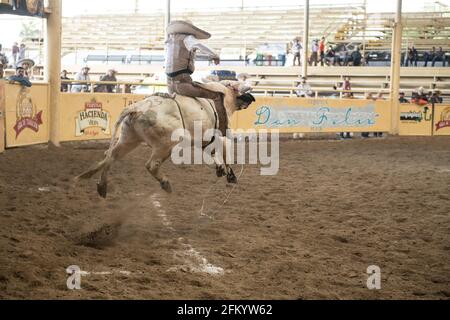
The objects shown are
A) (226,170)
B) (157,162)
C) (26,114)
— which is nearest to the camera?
(157,162)

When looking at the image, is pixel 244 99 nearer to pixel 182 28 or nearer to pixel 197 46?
pixel 197 46

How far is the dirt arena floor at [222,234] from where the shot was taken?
436 centimetres

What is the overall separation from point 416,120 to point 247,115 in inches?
272

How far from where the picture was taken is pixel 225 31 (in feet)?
107

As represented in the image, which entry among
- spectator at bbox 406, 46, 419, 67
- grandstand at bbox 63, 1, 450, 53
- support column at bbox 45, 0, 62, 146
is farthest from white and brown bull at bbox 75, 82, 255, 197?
grandstand at bbox 63, 1, 450, 53

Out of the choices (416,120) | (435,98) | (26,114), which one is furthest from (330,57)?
(26,114)

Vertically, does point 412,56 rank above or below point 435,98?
above

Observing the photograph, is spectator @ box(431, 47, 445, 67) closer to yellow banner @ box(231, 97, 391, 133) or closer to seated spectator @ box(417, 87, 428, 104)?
seated spectator @ box(417, 87, 428, 104)

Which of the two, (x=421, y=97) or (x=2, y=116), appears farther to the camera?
(x=421, y=97)

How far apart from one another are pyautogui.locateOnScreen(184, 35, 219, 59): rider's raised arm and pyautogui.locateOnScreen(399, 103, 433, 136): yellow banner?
15290 mm

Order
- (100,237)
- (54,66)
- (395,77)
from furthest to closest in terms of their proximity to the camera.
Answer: (395,77)
(54,66)
(100,237)

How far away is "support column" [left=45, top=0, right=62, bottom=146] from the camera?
13.2 m

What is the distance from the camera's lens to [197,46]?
7094mm

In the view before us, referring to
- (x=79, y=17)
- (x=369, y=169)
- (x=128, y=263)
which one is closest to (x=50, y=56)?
(x=369, y=169)
